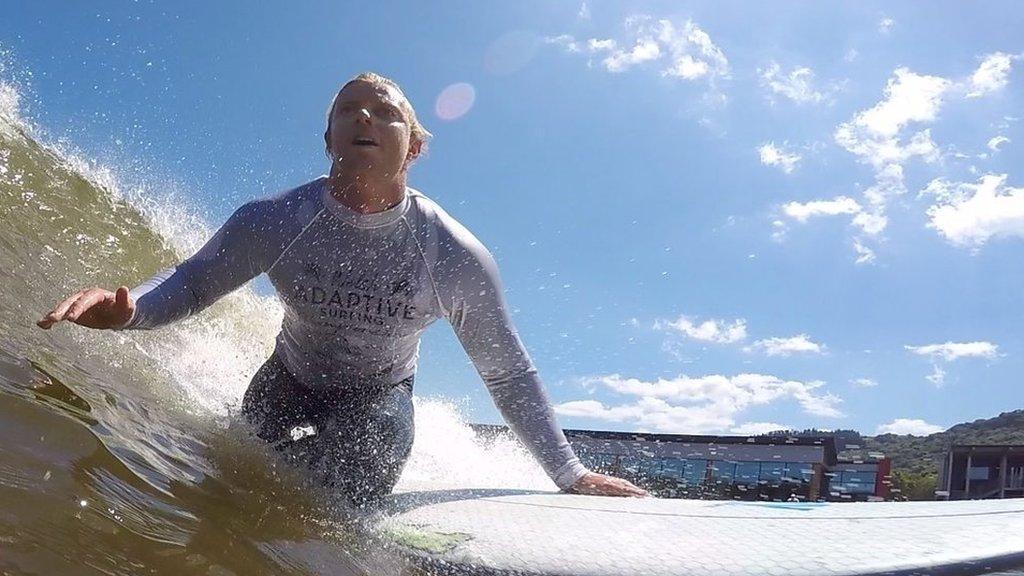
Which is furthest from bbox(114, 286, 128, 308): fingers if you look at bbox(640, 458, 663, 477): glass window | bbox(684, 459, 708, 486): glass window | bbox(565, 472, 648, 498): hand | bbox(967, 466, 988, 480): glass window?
bbox(967, 466, 988, 480): glass window

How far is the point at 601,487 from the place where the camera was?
2750mm

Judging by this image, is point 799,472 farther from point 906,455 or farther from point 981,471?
point 906,455

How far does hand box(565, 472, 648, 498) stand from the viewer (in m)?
2.72

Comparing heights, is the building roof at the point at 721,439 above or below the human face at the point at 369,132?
below

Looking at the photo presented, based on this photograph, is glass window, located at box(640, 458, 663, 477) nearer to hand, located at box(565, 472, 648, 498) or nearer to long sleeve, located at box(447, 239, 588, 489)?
hand, located at box(565, 472, 648, 498)

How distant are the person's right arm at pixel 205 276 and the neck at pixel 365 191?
0.94ft

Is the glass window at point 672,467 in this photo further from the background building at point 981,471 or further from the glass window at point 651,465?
the background building at point 981,471

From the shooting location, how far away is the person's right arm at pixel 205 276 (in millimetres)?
2156

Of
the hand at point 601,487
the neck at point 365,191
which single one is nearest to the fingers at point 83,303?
the neck at point 365,191

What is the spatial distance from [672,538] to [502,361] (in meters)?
0.83

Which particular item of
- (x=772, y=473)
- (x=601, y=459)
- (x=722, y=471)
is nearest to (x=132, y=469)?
(x=772, y=473)

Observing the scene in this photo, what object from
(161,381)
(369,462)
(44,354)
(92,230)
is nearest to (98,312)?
(44,354)

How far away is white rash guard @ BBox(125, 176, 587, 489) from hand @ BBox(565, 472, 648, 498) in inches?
8.4

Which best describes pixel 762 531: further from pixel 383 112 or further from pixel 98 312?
pixel 98 312
